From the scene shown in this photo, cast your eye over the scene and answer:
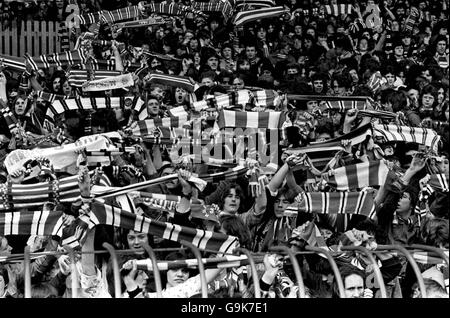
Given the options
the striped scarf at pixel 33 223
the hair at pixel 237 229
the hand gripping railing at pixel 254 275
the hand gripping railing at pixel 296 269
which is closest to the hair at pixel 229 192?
the hair at pixel 237 229

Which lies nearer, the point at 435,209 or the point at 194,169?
the point at 435,209

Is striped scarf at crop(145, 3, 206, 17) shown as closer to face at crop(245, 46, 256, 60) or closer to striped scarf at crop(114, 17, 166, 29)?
striped scarf at crop(114, 17, 166, 29)

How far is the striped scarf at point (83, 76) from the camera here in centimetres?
1797

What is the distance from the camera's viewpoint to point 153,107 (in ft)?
55.3

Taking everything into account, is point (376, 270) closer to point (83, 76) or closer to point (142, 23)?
point (83, 76)

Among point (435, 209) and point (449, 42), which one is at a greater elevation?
point (449, 42)

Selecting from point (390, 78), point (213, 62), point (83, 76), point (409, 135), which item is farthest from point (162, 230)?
point (390, 78)

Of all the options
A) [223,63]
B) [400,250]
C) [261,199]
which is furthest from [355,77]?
[400,250]

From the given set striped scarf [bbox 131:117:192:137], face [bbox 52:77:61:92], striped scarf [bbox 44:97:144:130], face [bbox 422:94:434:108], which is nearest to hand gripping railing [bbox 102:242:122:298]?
striped scarf [bbox 131:117:192:137]

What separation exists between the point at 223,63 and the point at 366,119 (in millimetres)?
3683

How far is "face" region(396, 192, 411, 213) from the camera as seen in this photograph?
13.7 metres

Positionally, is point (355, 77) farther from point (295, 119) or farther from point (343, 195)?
point (343, 195)

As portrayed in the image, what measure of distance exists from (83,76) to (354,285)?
7.67 metres

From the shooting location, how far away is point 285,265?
11945 millimetres
